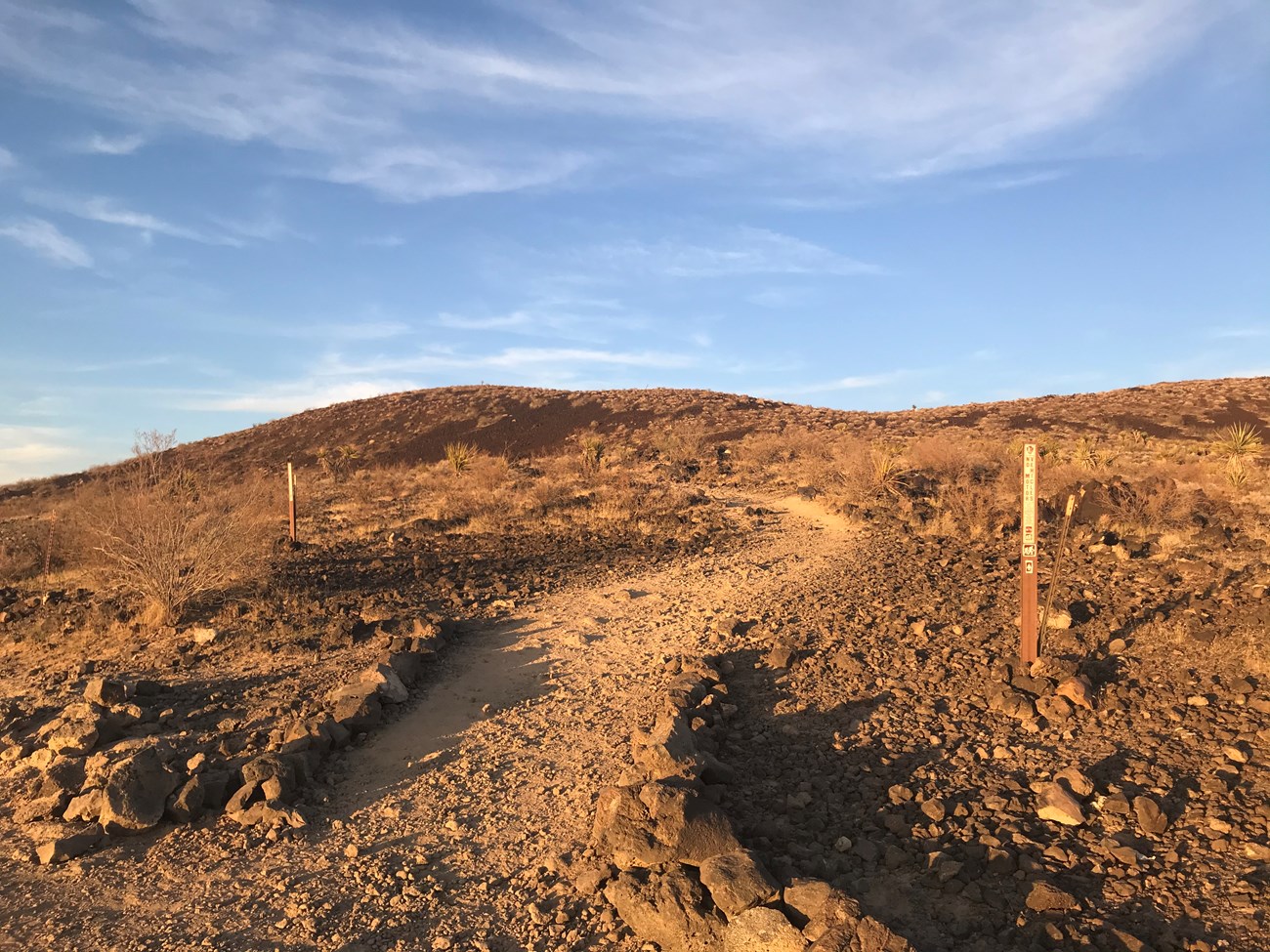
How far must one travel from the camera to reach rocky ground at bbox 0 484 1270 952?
13.9 ft

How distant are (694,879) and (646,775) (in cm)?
114

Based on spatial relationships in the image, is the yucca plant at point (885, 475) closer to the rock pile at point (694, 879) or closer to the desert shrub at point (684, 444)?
the desert shrub at point (684, 444)

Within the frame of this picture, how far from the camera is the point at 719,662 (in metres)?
7.97

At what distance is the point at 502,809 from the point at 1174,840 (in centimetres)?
413

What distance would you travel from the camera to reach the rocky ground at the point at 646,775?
425cm

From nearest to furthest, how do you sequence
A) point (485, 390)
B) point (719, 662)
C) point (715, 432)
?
point (719, 662) < point (715, 432) < point (485, 390)

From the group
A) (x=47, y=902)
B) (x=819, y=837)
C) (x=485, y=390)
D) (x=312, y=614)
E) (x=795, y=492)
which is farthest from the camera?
(x=485, y=390)

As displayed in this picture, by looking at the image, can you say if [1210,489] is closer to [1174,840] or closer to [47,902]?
[1174,840]

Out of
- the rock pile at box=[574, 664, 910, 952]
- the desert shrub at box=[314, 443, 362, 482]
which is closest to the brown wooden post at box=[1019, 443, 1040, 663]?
the rock pile at box=[574, 664, 910, 952]

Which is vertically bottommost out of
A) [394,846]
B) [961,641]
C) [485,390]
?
[394,846]

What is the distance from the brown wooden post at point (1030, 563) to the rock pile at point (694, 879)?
3322 mm

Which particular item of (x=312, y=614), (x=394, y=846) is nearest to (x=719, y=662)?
(x=394, y=846)

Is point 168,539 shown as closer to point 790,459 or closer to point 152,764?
point 152,764

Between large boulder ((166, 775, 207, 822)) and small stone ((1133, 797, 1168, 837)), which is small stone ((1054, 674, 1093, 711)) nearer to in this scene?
small stone ((1133, 797, 1168, 837))
